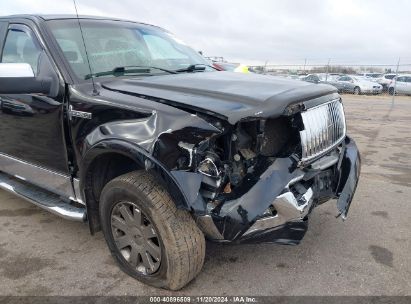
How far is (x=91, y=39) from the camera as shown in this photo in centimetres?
355

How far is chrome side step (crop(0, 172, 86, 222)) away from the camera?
3322 millimetres

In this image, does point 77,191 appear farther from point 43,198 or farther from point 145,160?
point 145,160

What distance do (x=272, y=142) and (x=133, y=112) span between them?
953 mm

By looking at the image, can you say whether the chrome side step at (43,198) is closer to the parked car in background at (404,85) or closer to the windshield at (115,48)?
the windshield at (115,48)

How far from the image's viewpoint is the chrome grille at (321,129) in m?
2.82

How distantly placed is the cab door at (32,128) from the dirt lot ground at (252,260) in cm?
52

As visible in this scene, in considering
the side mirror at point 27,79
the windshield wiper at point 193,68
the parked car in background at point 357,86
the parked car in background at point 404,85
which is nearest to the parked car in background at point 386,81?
the parked car in background at point 357,86

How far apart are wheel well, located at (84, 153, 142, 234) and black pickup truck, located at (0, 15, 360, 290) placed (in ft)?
0.03

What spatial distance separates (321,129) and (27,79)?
221 cm

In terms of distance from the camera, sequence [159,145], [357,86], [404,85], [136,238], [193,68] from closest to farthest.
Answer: [159,145] < [136,238] < [193,68] < [404,85] < [357,86]

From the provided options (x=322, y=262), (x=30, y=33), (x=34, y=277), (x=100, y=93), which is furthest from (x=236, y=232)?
(x=30, y=33)

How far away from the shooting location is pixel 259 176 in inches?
102

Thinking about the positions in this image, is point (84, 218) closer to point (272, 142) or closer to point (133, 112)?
point (133, 112)

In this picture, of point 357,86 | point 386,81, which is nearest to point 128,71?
point 357,86
